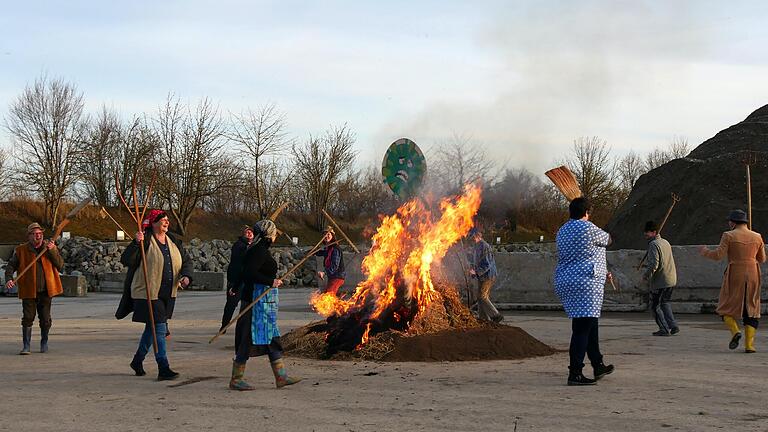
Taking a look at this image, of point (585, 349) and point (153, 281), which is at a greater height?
point (153, 281)

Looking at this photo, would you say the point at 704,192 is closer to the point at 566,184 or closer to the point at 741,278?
the point at 741,278

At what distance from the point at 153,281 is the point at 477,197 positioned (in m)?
4.69

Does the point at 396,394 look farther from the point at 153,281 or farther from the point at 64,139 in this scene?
the point at 64,139

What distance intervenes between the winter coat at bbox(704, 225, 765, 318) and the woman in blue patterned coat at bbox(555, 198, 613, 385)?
3346mm

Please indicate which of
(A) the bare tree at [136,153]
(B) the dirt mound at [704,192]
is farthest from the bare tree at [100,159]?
(B) the dirt mound at [704,192]

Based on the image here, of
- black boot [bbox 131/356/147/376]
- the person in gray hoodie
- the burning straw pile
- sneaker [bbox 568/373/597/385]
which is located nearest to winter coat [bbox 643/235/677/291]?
the person in gray hoodie

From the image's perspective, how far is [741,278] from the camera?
10.9 metres

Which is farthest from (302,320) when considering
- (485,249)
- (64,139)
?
(64,139)

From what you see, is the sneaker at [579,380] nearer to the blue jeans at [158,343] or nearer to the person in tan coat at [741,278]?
the person in tan coat at [741,278]

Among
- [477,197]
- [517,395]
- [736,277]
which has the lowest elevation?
[517,395]

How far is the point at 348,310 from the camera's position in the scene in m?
11.1

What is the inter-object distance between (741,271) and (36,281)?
9.47 metres

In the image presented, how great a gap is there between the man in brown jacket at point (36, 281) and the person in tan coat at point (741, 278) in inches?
355

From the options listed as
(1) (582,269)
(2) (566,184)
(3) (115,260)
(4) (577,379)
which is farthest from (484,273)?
(3) (115,260)
